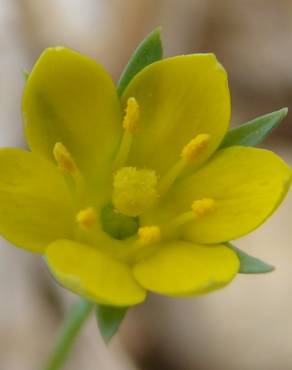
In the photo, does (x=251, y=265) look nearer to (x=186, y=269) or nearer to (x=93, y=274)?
(x=186, y=269)

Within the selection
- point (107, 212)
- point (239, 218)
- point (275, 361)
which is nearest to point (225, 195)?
point (239, 218)

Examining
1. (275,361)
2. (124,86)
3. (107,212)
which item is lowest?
(275,361)

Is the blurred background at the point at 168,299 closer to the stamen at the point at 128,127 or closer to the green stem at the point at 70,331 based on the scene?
the green stem at the point at 70,331

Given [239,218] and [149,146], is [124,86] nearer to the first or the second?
[149,146]

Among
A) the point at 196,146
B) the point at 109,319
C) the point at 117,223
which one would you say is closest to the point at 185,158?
the point at 196,146

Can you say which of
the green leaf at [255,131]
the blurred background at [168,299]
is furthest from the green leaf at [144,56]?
the blurred background at [168,299]

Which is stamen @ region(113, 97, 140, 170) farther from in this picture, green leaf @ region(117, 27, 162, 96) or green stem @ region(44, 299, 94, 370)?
green stem @ region(44, 299, 94, 370)
